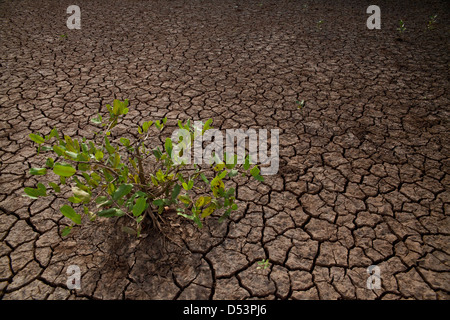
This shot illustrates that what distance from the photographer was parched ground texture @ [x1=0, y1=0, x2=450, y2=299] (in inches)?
72.6

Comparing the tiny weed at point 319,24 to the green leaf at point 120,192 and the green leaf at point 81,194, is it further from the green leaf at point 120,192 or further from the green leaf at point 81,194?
A: the green leaf at point 81,194

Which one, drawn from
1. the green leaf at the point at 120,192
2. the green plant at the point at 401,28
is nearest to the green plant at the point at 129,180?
the green leaf at the point at 120,192

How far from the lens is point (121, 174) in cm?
190

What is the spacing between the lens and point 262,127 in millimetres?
3168

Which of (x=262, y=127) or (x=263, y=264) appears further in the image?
(x=262, y=127)

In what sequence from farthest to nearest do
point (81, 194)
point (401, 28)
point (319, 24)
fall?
point (319, 24)
point (401, 28)
point (81, 194)

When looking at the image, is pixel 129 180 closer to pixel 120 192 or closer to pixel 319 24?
pixel 120 192

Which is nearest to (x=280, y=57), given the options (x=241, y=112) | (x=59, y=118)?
(x=241, y=112)

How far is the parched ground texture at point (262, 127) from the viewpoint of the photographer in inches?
72.6

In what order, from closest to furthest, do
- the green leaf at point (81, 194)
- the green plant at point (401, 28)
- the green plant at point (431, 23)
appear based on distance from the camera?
the green leaf at point (81, 194)
the green plant at point (401, 28)
the green plant at point (431, 23)

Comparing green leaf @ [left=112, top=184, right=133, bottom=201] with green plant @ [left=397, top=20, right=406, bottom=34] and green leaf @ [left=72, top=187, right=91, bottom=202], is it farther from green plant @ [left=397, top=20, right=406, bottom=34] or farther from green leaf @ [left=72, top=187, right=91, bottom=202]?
green plant @ [left=397, top=20, right=406, bottom=34]

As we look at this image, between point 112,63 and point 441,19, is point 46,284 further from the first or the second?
point 441,19

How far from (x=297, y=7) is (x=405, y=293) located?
6901 mm


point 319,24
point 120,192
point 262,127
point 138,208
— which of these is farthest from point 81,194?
point 319,24
